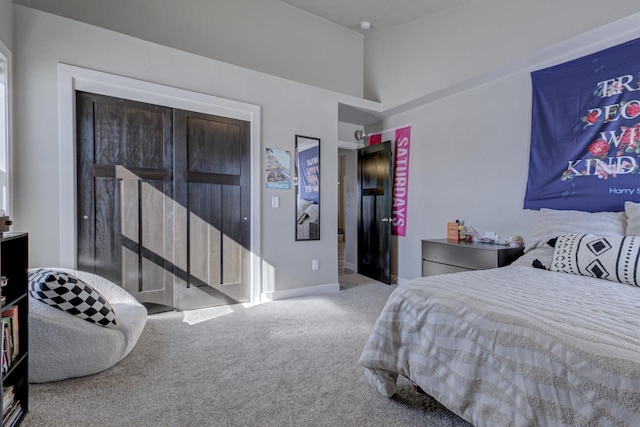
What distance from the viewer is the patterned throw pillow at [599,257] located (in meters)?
1.76

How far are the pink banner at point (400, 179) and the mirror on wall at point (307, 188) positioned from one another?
1.22 metres

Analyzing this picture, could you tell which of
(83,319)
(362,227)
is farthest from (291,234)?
(83,319)

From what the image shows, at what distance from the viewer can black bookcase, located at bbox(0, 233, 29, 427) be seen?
4.66 ft

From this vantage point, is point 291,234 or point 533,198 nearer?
point 533,198

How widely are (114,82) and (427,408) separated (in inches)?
131

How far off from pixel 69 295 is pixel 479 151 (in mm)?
3739

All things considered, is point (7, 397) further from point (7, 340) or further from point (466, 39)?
point (466, 39)

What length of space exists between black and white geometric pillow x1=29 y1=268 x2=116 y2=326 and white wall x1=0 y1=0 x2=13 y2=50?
170 cm

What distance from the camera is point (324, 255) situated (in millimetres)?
3898

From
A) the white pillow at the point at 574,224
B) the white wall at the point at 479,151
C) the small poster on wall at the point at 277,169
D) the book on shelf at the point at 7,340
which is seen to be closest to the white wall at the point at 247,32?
the small poster on wall at the point at 277,169

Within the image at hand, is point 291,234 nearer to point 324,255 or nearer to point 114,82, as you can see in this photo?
point 324,255

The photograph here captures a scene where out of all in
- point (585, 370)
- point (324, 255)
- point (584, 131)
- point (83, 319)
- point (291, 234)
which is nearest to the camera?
point (585, 370)

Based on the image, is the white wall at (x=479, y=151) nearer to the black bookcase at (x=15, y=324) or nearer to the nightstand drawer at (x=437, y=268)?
the nightstand drawer at (x=437, y=268)

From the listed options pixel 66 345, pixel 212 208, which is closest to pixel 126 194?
pixel 212 208
